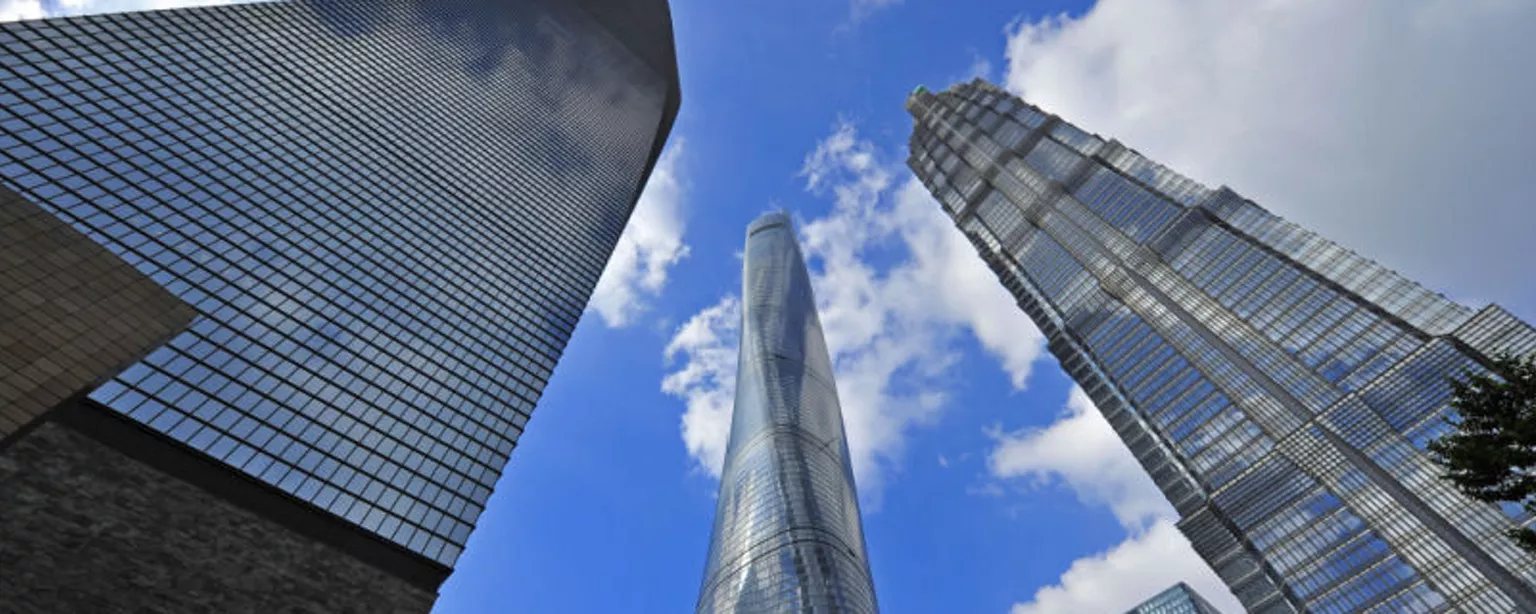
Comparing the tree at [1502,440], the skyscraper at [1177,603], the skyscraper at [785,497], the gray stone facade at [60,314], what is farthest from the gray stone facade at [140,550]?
the skyscraper at [1177,603]

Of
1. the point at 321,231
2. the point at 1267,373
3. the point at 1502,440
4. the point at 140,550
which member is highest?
the point at 1267,373

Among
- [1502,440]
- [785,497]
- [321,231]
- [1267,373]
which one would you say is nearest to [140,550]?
[321,231]

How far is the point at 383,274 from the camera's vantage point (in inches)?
2421

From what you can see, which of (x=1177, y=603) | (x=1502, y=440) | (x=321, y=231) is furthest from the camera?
(x=1177, y=603)

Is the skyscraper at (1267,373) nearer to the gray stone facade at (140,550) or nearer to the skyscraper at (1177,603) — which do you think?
the skyscraper at (1177,603)

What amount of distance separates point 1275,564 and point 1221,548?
9909 millimetres

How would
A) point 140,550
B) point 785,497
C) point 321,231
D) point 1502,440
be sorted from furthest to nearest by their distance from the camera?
point 785,497 < point 321,231 < point 140,550 < point 1502,440

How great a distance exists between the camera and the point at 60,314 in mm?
20594

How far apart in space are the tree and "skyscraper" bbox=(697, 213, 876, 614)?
249 ft

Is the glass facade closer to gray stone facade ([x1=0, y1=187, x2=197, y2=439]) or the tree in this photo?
gray stone facade ([x1=0, y1=187, x2=197, y2=439])

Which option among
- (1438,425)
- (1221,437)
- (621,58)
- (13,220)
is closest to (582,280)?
(13,220)

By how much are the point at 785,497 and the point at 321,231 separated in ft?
209

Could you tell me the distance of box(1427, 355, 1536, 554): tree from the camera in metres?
18.9

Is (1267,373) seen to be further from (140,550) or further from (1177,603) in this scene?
(140,550)
